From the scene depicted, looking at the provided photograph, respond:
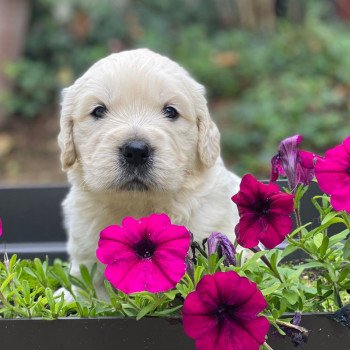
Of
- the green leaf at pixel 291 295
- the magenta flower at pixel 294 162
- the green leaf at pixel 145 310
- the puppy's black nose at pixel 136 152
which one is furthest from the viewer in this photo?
the puppy's black nose at pixel 136 152

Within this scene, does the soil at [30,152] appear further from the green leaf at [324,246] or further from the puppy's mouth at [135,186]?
the green leaf at [324,246]

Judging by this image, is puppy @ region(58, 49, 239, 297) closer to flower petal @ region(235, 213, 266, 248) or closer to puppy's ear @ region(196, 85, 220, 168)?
puppy's ear @ region(196, 85, 220, 168)

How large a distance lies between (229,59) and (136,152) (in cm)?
805

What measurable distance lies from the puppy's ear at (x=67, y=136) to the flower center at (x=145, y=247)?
3.79 feet

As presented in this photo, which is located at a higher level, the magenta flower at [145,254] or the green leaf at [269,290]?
the magenta flower at [145,254]

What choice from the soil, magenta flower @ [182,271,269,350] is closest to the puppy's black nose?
magenta flower @ [182,271,269,350]

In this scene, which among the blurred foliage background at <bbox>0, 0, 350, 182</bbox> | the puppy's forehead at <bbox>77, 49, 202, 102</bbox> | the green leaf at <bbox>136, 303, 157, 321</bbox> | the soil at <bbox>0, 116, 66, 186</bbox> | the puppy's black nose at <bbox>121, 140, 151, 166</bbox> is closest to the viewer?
the green leaf at <bbox>136, 303, 157, 321</bbox>

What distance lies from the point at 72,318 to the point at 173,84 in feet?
3.79

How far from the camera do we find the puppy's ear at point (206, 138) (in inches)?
119

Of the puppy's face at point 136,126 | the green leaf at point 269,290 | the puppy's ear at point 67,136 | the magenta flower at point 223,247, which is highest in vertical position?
the magenta flower at point 223,247

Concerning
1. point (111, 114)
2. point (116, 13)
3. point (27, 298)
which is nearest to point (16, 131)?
point (116, 13)

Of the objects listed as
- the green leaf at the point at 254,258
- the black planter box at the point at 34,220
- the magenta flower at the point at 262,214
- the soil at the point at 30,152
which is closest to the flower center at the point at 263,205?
the magenta flower at the point at 262,214

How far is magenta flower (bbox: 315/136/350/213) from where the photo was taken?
1.98 m

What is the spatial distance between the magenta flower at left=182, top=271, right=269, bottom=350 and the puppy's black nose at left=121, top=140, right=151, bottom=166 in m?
0.92
